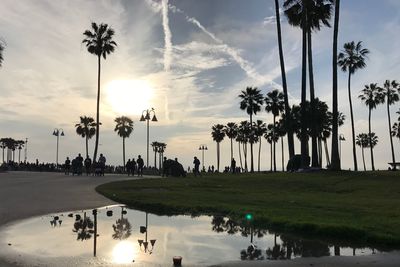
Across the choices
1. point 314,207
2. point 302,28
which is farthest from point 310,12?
point 314,207

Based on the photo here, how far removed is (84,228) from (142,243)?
2.64 meters

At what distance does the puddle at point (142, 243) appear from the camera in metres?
9.01

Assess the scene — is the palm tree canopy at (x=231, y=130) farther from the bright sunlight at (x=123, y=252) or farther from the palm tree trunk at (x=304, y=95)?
the bright sunlight at (x=123, y=252)

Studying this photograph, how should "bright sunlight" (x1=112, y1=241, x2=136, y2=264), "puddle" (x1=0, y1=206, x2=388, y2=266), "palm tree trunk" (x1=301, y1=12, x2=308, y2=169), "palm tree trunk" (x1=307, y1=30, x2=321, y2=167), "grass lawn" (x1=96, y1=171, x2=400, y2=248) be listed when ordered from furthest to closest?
1. "palm tree trunk" (x1=301, y1=12, x2=308, y2=169)
2. "palm tree trunk" (x1=307, y1=30, x2=321, y2=167)
3. "grass lawn" (x1=96, y1=171, x2=400, y2=248)
4. "puddle" (x1=0, y1=206, x2=388, y2=266)
5. "bright sunlight" (x1=112, y1=241, x2=136, y2=264)

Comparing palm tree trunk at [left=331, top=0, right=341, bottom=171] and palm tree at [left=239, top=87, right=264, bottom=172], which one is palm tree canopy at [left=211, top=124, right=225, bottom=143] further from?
palm tree trunk at [left=331, top=0, right=341, bottom=171]

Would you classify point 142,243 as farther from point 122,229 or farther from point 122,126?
point 122,126

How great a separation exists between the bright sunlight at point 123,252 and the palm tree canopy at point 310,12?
1391 inches

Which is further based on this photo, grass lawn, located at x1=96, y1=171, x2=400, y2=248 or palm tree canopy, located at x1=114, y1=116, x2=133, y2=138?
palm tree canopy, located at x1=114, y1=116, x2=133, y2=138

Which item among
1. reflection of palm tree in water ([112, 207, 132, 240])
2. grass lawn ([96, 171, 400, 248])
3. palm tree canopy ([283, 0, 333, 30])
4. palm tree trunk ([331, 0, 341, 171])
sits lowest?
reflection of palm tree in water ([112, 207, 132, 240])

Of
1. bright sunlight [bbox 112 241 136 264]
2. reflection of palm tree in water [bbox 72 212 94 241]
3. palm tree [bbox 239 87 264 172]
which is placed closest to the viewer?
bright sunlight [bbox 112 241 136 264]

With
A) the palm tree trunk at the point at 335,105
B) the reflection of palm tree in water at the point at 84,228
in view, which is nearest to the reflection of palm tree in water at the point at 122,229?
the reflection of palm tree in water at the point at 84,228

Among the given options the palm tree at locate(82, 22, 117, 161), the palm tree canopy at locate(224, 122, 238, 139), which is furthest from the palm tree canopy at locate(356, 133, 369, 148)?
the palm tree at locate(82, 22, 117, 161)

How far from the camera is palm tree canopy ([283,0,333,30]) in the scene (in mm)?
42719

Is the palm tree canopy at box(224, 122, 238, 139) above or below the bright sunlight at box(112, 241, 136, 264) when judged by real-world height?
above
